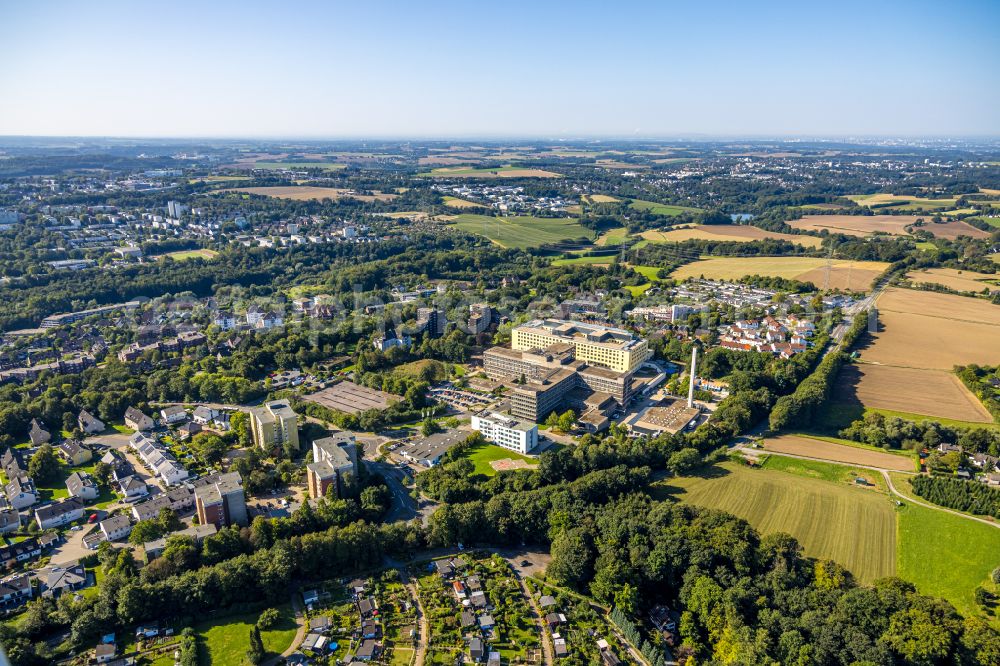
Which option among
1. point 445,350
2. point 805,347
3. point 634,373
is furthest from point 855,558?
point 445,350

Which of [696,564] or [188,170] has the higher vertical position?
[188,170]

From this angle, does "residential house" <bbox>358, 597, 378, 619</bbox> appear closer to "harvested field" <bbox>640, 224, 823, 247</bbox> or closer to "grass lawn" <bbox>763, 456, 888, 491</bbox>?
"grass lawn" <bbox>763, 456, 888, 491</bbox>

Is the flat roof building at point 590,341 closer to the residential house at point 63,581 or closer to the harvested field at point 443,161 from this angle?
the residential house at point 63,581

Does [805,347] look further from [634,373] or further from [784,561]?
[784,561]

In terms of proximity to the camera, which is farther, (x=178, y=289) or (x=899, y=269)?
(x=899, y=269)

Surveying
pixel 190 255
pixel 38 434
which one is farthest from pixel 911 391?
pixel 190 255

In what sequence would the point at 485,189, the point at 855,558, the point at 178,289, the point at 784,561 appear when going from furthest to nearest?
the point at 485,189, the point at 178,289, the point at 855,558, the point at 784,561
